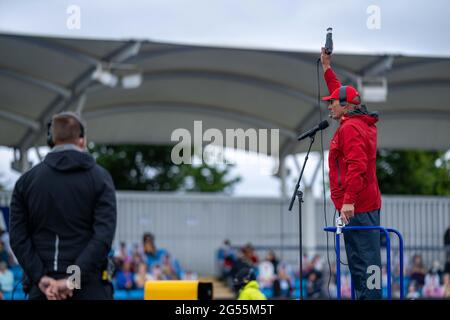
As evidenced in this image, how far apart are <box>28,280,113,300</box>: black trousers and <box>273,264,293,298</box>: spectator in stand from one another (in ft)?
47.8

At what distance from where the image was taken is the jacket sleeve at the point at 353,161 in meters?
7.31

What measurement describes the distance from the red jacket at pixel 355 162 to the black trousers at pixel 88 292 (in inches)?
89.9

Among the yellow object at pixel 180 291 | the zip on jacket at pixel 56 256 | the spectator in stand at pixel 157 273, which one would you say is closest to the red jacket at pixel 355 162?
the yellow object at pixel 180 291

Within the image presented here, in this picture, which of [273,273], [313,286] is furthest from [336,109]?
[273,273]

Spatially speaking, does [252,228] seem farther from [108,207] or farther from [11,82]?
[108,207]

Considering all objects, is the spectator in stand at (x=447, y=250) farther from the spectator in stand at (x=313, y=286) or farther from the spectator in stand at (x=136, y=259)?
the spectator in stand at (x=136, y=259)

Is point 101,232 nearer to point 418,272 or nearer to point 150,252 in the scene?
point 150,252

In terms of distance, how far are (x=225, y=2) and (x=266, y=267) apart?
7.04 metres

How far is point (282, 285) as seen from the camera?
2069 centimetres

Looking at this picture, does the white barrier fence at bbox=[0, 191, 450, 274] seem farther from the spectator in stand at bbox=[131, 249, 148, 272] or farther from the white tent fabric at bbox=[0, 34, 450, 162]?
the spectator in stand at bbox=[131, 249, 148, 272]

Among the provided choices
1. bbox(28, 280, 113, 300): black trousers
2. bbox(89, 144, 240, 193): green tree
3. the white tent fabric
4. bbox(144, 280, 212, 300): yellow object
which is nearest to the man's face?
bbox(144, 280, 212, 300): yellow object

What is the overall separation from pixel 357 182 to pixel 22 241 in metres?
2.79

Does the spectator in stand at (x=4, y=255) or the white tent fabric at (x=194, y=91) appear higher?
the white tent fabric at (x=194, y=91)

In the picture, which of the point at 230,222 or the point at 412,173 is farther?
the point at 412,173
